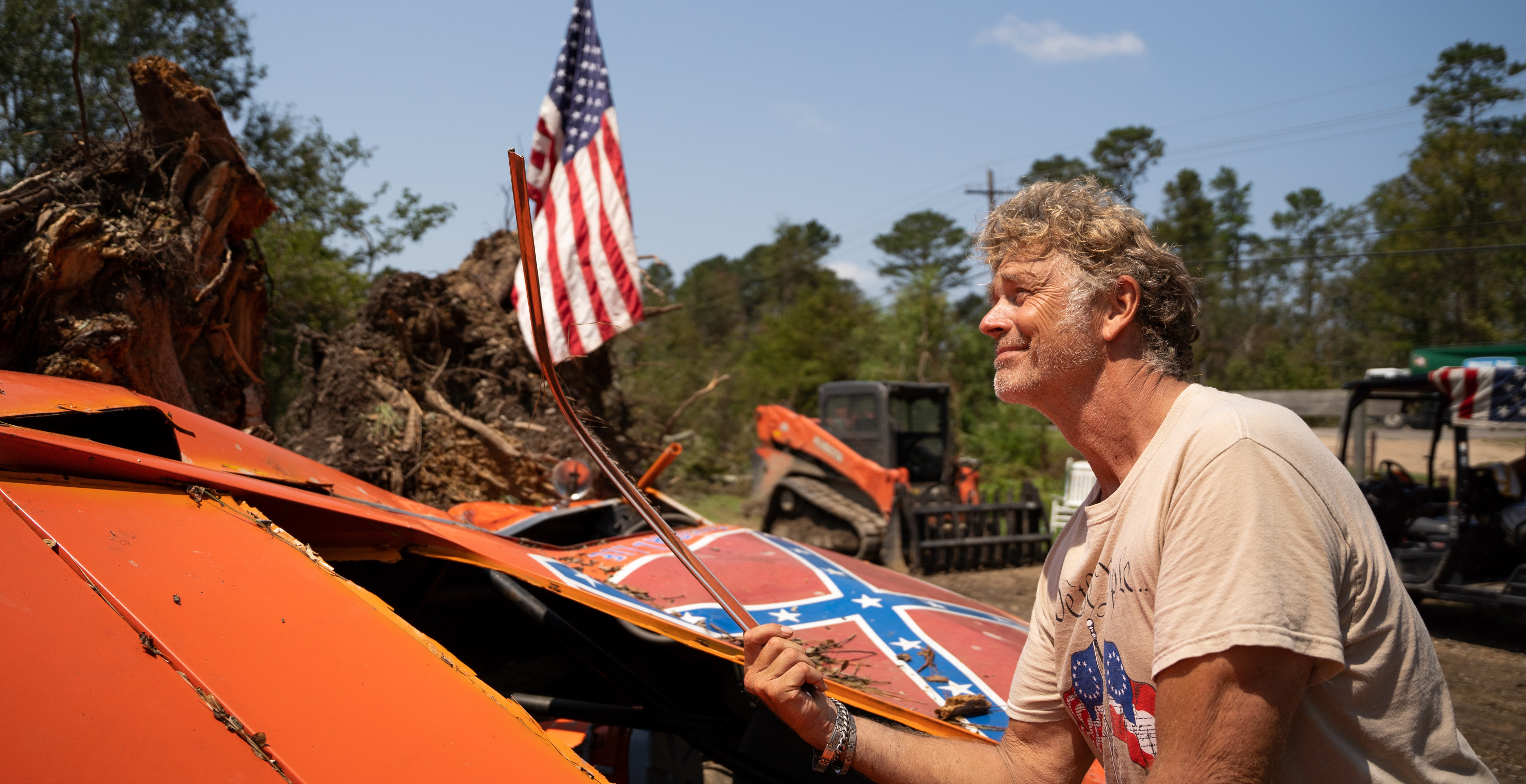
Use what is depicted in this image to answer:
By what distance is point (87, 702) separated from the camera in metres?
1.15

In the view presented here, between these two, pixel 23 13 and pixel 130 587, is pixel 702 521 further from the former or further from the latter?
pixel 23 13

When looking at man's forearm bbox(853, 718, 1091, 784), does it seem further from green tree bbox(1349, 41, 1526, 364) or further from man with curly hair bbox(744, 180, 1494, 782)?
green tree bbox(1349, 41, 1526, 364)

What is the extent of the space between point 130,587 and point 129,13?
21.1 meters

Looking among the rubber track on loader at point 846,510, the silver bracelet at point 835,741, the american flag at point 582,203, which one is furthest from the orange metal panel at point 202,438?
the rubber track on loader at point 846,510

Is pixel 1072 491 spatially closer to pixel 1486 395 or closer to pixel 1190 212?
pixel 1486 395

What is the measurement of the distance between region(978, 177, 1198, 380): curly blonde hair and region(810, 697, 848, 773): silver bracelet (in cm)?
81

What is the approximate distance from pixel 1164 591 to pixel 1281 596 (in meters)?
0.14

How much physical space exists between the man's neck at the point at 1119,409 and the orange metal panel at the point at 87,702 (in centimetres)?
132

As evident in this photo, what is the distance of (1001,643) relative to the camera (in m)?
2.73

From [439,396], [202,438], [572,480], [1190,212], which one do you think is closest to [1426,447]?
[1190,212]

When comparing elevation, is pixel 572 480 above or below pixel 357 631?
below

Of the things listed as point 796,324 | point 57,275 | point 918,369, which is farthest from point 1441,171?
point 57,275

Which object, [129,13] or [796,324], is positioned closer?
[129,13]

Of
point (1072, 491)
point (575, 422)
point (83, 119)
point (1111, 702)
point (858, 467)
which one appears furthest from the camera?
point (1072, 491)
